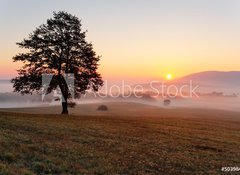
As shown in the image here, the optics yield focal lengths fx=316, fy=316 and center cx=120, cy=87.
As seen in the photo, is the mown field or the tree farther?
the tree

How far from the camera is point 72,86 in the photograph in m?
53.0

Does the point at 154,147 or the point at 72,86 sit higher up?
the point at 72,86

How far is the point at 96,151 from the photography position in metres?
21.0

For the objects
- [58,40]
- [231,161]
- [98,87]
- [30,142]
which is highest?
[58,40]

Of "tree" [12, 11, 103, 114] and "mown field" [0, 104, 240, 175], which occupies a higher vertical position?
"tree" [12, 11, 103, 114]

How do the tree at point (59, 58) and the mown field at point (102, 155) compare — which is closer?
the mown field at point (102, 155)

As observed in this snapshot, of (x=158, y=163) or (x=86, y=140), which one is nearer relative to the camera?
(x=158, y=163)

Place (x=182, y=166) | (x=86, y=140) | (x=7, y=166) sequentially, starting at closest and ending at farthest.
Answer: (x=7, y=166)
(x=182, y=166)
(x=86, y=140)

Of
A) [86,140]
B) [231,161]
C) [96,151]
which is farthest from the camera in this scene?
[86,140]

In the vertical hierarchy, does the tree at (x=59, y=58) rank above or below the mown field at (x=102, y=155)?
above

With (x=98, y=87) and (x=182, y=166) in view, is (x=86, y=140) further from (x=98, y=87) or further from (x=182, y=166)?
(x=98, y=87)

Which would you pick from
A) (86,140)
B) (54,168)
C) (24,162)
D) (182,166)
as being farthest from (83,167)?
(86,140)

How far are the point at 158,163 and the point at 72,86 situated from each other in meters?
35.5

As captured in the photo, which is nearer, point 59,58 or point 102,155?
point 102,155
